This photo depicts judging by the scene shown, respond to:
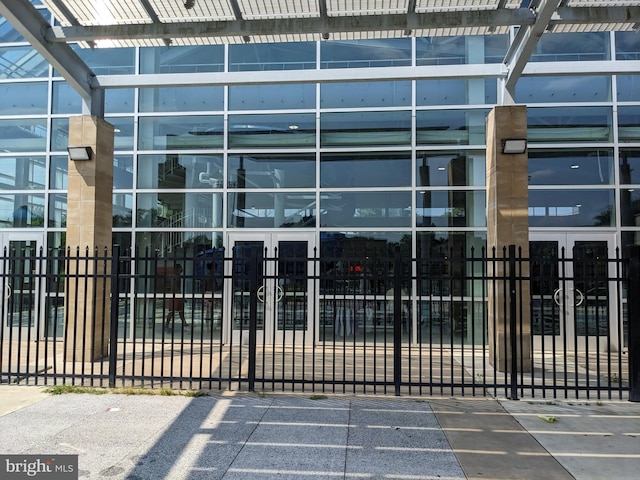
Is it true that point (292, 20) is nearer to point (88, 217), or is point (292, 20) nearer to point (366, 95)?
point (366, 95)

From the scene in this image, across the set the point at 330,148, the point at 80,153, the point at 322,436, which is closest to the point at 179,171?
the point at 80,153

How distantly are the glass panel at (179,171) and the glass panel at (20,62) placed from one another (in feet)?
11.5

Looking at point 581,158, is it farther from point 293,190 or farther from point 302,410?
point 302,410

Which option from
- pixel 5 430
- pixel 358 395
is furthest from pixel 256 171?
pixel 5 430

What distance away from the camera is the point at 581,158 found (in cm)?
976

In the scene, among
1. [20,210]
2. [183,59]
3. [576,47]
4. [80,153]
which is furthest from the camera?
[20,210]

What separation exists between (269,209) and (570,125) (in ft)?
22.4

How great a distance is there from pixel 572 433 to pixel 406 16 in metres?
6.01

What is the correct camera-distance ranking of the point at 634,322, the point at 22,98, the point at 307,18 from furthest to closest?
the point at 22,98, the point at 307,18, the point at 634,322

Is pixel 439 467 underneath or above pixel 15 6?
underneath

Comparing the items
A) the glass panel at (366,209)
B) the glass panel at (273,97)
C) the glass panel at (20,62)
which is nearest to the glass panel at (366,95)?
the glass panel at (273,97)

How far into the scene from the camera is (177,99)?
34.6 ft

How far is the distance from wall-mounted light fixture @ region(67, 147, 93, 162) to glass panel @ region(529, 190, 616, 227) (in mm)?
8928

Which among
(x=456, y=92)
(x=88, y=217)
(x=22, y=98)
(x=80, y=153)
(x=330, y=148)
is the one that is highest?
(x=22, y=98)
